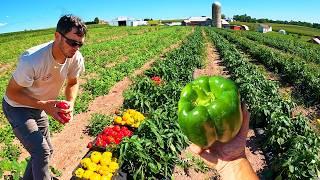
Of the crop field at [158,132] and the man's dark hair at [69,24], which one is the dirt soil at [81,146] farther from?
the man's dark hair at [69,24]

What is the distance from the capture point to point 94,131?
888 cm

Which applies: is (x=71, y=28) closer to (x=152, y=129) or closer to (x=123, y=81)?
(x=152, y=129)

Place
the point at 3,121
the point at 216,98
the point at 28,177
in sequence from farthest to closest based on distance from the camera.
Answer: the point at 3,121
the point at 28,177
the point at 216,98

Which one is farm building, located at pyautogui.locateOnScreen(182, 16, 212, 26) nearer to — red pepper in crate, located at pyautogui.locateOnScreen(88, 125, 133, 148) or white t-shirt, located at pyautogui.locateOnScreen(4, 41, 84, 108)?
red pepper in crate, located at pyautogui.locateOnScreen(88, 125, 133, 148)

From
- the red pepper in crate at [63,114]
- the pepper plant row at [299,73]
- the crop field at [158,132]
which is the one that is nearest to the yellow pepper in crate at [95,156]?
the crop field at [158,132]

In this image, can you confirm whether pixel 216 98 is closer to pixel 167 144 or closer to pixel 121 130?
pixel 167 144

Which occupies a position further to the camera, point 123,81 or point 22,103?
point 123,81

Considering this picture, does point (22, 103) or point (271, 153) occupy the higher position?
point (22, 103)

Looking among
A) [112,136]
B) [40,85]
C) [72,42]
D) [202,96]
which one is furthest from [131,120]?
[202,96]

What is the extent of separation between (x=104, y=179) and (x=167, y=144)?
4.90ft

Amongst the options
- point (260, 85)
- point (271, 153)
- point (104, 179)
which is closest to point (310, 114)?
point (260, 85)

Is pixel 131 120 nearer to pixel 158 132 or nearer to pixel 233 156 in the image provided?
pixel 158 132

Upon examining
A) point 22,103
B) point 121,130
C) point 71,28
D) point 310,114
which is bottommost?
point 310,114

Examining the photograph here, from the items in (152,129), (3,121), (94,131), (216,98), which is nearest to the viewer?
(216,98)
